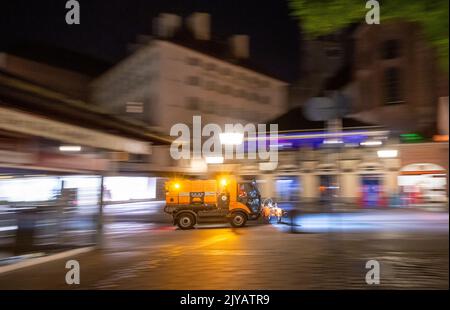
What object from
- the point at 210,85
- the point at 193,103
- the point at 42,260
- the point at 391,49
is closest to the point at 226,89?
the point at 210,85

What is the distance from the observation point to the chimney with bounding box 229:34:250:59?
49.6m

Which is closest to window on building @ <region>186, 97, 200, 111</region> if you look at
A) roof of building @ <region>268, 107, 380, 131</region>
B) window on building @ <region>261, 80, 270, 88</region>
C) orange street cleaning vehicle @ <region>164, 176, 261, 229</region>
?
roof of building @ <region>268, 107, 380, 131</region>

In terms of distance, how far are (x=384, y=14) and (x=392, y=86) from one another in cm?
2918

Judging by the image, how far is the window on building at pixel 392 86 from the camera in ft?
112

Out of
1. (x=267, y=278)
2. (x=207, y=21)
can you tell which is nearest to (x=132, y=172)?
(x=207, y=21)

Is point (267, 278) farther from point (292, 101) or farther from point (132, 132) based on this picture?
point (292, 101)

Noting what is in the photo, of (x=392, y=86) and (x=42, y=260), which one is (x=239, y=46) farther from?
(x=42, y=260)

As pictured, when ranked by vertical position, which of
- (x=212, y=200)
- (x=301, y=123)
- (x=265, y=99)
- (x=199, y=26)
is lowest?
(x=212, y=200)

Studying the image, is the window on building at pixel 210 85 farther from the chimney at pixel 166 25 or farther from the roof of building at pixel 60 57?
the roof of building at pixel 60 57

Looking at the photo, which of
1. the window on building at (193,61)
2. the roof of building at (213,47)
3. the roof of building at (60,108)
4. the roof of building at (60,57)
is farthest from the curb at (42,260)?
the roof of building at (60,57)

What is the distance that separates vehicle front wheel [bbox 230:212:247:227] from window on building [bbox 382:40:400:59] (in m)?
21.4

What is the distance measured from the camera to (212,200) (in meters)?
18.8

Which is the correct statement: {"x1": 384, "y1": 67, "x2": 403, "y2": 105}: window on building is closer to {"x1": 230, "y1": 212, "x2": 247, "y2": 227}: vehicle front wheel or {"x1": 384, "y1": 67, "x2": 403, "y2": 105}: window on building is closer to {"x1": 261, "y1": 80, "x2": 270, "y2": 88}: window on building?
{"x1": 261, "y1": 80, "x2": 270, "y2": 88}: window on building

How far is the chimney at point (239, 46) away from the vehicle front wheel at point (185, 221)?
1290 inches
